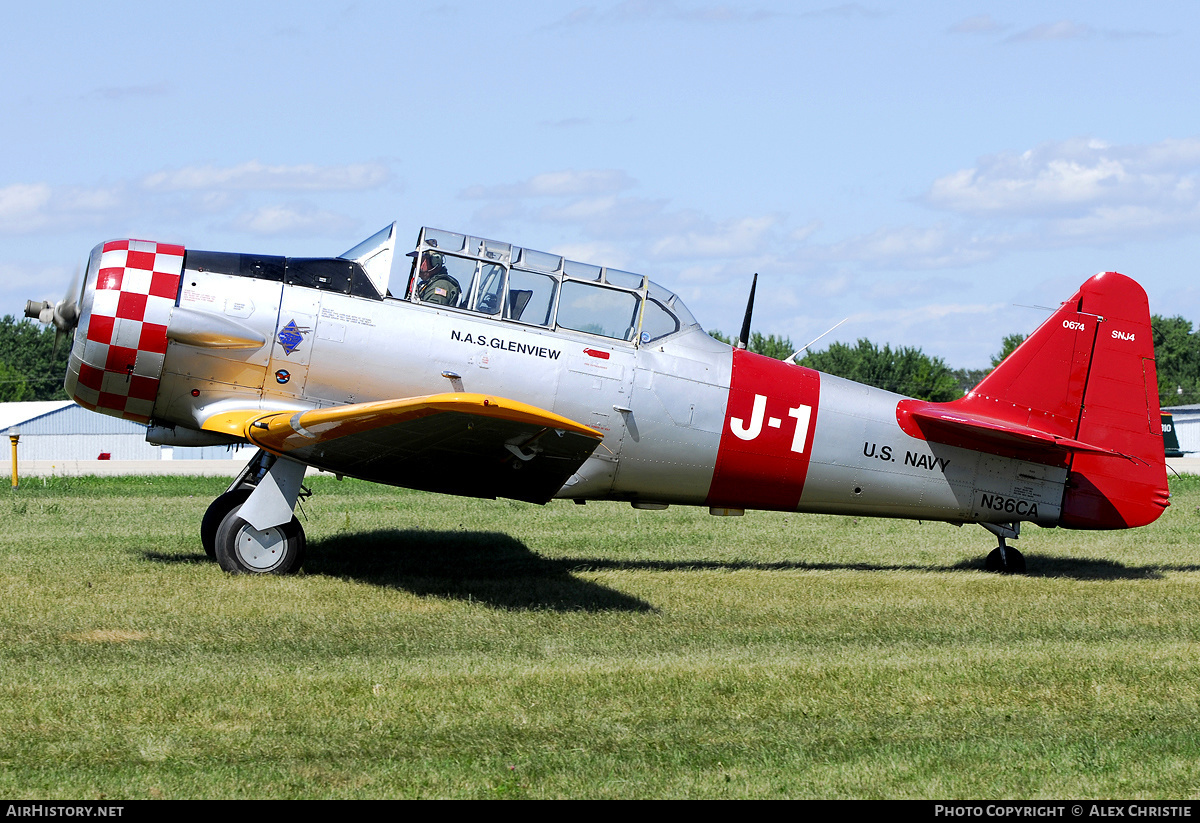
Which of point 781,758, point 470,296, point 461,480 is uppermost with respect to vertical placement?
point 470,296

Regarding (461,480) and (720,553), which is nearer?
(461,480)

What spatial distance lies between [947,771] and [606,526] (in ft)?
28.1

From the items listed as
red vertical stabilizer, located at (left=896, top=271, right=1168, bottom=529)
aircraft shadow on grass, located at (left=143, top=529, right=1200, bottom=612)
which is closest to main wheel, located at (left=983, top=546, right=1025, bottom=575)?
aircraft shadow on grass, located at (left=143, top=529, right=1200, bottom=612)

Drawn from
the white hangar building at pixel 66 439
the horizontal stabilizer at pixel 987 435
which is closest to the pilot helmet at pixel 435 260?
the horizontal stabilizer at pixel 987 435

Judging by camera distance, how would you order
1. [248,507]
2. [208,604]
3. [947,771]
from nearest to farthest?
[947,771], [208,604], [248,507]

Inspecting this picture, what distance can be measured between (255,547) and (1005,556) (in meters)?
6.82

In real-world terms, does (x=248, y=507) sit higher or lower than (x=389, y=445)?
lower

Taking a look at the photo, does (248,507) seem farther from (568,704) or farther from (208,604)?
(568,704)

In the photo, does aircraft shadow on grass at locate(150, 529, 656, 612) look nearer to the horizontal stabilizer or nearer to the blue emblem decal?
the blue emblem decal

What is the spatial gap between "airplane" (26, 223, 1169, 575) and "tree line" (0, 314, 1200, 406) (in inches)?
2086

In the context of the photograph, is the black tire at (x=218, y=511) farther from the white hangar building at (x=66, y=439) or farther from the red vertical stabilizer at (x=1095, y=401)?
the white hangar building at (x=66, y=439)
